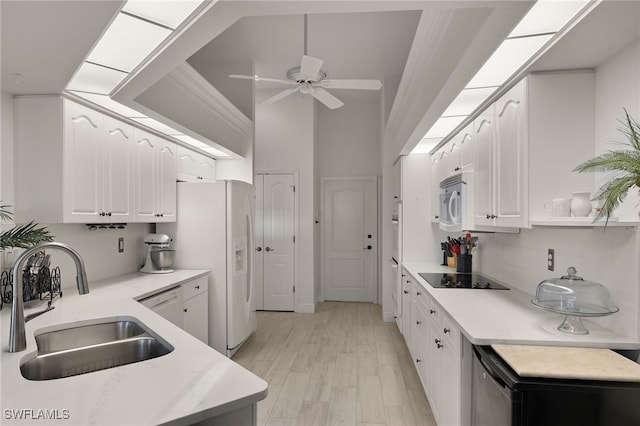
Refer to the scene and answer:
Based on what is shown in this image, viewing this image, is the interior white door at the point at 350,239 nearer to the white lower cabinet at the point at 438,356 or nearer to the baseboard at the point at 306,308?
the baseboard at the point at 306,308

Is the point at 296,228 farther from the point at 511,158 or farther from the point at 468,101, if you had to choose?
the point at 511,158

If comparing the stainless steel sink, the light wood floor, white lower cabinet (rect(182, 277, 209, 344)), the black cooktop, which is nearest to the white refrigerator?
white lower cabinet (rect(182, 277, 209, 344))

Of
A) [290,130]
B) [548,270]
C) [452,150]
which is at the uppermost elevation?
[290,130]

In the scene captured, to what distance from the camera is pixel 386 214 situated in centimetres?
539

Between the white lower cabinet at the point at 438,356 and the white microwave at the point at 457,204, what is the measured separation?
59cm

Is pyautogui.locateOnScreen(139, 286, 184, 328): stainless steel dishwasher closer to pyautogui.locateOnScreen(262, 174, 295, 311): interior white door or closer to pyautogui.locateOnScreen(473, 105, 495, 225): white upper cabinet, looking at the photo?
pyautogui.locateOnScreen(473, 105, 495, 225): white upper cabinet

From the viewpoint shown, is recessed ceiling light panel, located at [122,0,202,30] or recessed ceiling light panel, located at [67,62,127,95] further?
recessed ceiling light panel, located at [67,62,127,95]

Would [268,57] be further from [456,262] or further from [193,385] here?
[193,385]

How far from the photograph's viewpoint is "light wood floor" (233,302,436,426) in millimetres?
2633

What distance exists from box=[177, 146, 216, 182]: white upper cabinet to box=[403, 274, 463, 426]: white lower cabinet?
2.64 meters

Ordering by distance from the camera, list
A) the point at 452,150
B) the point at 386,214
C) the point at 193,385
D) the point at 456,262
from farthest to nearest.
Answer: the point at 386,214
the point at 456,262
the point at 452,150
the point at 193,385

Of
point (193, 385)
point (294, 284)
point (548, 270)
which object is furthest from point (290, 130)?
point (193, 385)

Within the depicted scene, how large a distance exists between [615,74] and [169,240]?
3.50 meters

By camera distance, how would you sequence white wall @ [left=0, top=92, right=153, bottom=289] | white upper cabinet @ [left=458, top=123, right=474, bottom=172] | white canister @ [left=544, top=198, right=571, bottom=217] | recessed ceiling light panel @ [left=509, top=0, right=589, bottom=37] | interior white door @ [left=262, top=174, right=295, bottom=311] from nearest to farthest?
1. recessed ceiling light panel @ [left=509, top=0, right=589, bottom=37]
2. white canister @ [left=544, top=198, right=571, bottom=217]
3. white wall @ [left=0, top=92, right=153, bottom=289]
4. white upper cabinet @ [left=458, top=123, right=474, bottom=172]
5. interior white door @ [left=262, top=174, right=295, bottom=311]
